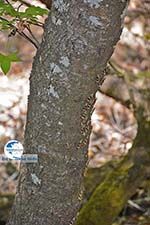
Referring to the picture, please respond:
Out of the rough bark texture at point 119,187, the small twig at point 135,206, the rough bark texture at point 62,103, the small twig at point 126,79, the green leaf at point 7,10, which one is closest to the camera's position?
the rough bark texture at point 62,103

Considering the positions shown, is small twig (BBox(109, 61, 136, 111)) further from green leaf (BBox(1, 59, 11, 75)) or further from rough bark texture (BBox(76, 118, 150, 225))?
green leaf (BBox(1, 59, 11, 75))

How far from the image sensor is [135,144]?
2453 mm

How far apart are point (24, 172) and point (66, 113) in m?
0.21

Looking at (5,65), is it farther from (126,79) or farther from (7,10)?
(126,79)

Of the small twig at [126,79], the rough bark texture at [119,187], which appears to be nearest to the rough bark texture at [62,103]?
the rough bark texture at [119,187]

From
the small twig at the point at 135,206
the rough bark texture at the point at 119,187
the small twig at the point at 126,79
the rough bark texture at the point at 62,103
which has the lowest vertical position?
the small twig at the point at 135,206

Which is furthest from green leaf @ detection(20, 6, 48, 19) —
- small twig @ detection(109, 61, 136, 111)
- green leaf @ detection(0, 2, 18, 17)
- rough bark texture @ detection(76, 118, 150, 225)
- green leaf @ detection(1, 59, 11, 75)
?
small twig @ detection(109, 61, 136, 111)

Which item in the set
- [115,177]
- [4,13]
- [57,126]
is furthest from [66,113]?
[115,177]

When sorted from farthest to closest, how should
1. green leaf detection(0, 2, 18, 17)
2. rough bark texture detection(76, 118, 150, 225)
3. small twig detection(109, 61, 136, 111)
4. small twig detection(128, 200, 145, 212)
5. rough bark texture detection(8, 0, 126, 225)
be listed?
small twig detection(128, 200, 145, 212)
small twig detection(109, 61, 136, 111)
rough bark texture detection(76, 118, 150, 225)
green leaf detection(0, 2, 18, 17)
rough bark texture detection(8, 0, 126, 225)

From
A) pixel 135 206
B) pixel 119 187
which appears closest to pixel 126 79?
pixel 135 206

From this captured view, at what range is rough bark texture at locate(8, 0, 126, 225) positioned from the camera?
3.97 feet

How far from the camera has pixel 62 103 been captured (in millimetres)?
1265

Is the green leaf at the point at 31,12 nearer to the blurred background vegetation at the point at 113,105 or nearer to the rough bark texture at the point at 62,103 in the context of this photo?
the rough bark texture at the point at 62,103

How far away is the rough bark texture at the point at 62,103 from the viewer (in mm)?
1209
